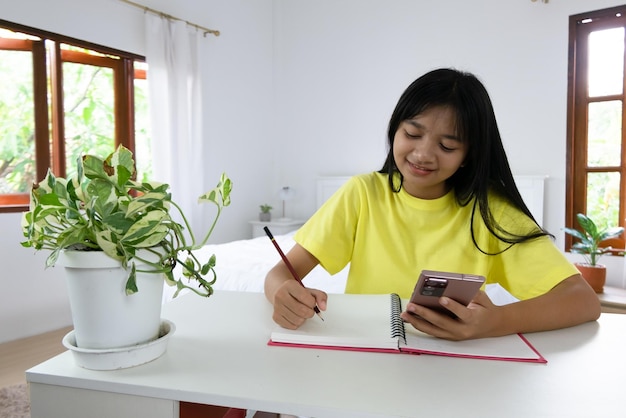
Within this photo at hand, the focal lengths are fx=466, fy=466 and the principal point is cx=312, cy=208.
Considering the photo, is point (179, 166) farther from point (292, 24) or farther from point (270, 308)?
point (270, 308)

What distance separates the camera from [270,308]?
917 mm

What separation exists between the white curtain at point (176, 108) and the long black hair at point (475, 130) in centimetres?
262

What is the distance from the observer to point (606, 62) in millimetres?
3230

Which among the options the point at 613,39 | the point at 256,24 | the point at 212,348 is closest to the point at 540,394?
the point at 212,348

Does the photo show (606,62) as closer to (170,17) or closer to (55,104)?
(170,17)

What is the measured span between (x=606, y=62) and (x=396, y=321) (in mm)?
3315

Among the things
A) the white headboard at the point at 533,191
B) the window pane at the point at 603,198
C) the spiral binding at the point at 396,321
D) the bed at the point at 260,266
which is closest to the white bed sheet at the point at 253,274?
the bed at the point at 260,266

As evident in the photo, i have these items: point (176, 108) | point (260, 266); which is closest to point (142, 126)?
point (176, 108)

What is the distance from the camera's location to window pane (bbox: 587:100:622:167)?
3.19m

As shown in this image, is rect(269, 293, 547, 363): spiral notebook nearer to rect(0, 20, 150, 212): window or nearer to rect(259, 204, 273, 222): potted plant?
rect(0, 20, 150, 212): window

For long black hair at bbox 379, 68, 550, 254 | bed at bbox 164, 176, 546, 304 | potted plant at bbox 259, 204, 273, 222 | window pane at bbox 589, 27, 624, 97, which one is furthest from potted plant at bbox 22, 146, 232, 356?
potted plant at bbox 259, 204, 273, 222

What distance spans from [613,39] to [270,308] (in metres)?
3.41

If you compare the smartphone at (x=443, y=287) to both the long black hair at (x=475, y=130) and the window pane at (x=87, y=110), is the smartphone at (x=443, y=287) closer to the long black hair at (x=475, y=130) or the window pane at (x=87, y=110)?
the long black hair at (x=475, y=130)

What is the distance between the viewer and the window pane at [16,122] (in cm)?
273
